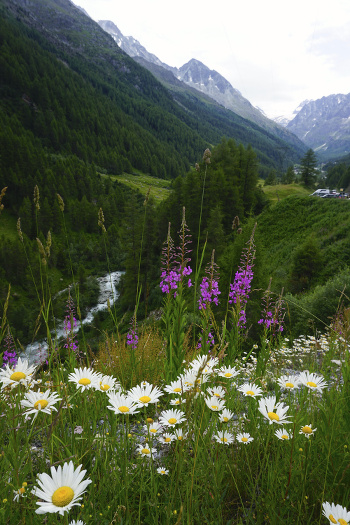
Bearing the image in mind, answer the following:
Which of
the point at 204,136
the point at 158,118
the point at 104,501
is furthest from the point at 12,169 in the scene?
the point at 204,136

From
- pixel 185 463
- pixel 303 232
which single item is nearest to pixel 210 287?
pixel 185 463

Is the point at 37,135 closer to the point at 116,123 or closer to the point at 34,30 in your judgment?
the point at 116,123

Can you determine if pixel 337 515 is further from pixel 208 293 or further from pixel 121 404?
pixel 208 293

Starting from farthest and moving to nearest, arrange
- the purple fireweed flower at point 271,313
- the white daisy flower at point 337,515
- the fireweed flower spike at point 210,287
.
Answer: the fireweed flower spike at point 210,287 < the purple fireweed flower at point 271,313 < the white daisy flower at point 337,515

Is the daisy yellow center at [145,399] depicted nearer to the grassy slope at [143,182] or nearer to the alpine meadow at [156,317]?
the alpine meadow at [156,317]

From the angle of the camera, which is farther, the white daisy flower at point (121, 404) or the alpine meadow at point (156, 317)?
the alpine meadow at point (156, 317)

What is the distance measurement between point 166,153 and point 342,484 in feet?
462

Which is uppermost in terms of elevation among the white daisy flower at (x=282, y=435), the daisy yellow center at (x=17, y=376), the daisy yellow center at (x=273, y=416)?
the daisy yellow center at (x=273, y=416)

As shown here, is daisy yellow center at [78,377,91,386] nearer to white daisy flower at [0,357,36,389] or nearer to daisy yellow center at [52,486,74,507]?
white daisy flower at [0,357,36,389]

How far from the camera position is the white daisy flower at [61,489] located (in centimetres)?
69

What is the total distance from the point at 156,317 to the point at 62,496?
21419 millimetres

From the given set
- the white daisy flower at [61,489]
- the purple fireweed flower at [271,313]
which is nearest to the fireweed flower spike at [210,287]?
the purple fireweed flower at [271,313]

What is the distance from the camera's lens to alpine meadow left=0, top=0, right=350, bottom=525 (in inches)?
48.6

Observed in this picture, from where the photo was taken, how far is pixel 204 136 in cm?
17488
